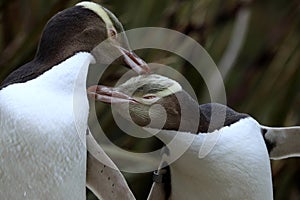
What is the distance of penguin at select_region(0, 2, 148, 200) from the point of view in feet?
2.47

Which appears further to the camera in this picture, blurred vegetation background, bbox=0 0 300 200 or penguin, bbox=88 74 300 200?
blurred vegetation background, bbox=0 0 300 200

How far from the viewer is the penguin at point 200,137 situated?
0.81m

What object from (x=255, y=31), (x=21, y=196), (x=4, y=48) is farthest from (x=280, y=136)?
(x=255, y=31)

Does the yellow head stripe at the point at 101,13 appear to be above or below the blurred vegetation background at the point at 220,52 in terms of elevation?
above

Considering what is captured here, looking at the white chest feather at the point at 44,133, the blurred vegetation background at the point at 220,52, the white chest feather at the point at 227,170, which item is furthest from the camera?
the blurred vegetation background at the point at 220,52

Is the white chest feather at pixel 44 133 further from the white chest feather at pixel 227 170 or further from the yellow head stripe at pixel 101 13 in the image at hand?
the white chest feather at pixel 227 170

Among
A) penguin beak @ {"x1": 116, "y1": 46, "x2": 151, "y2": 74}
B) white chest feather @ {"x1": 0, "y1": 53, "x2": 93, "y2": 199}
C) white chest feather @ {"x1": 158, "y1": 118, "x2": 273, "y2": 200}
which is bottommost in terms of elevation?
white chest feather @ {"x1": 158, "y1": 118, "x2": 273, "y2": 200}

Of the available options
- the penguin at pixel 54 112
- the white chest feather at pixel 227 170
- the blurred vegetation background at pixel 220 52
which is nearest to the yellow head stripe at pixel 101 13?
the penguin at pixel 54 112

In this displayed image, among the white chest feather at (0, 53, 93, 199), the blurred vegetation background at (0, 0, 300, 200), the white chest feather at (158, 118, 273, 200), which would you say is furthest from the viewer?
the blurred vegetation background at (0, 0, 300, 200)

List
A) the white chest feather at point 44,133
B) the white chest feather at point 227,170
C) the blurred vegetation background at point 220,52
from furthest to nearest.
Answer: the blurred vegetation background at point 220,52 → the white chest feather at point 227,170 → the white chest feather at point 44,133

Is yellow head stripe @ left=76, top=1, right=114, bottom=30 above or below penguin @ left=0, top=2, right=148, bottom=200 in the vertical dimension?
above

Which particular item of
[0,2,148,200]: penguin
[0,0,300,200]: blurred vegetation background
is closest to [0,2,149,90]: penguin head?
[0,2,148,200]: penguin

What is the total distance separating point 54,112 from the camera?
0.75 meters

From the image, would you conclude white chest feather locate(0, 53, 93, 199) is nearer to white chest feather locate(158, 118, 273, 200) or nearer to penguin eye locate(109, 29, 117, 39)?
penguin eye locate(109, 29, 117, 39)
